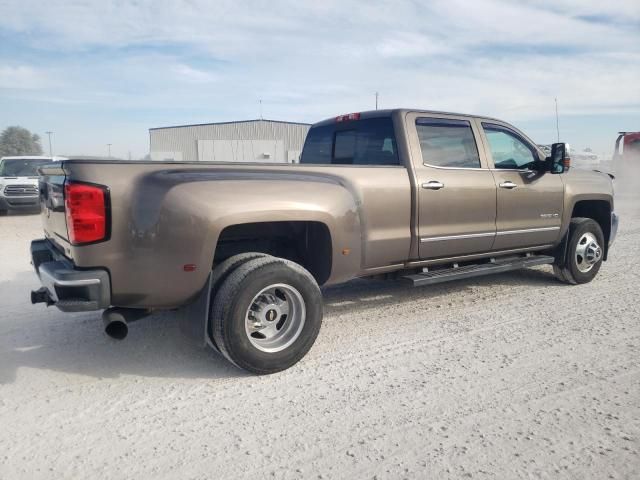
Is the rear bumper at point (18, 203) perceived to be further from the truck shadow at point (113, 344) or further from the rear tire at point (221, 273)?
the rear tire at point (221, 273)

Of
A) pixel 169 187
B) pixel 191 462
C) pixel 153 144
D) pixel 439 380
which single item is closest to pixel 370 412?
pixel 439 380

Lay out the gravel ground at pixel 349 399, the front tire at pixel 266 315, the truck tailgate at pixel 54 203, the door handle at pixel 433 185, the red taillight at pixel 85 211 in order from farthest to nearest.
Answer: the door handle at pixel 433 185, the front tire at pixel 266 315, the truck tailgate at pixel 54 203, the red taillight at pixel 85 211, the gravel ground at pixel 349 399

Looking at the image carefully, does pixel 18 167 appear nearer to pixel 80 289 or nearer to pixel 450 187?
pixel 80 289

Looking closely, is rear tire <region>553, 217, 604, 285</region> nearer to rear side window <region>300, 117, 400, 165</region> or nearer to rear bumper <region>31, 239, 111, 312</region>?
rear side window <region>300, 117, 400, 165</region>

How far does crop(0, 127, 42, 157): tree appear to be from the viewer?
59628mm

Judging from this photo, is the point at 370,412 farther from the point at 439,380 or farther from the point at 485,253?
the point at 485,253

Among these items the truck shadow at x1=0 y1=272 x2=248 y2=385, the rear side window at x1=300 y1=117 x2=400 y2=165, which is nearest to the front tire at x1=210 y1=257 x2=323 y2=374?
the truck shadow at x1=0 y1=272 x2=248 y2=385

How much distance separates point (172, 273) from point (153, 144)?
38.4 m

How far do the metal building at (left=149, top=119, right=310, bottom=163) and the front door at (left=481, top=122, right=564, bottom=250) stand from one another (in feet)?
105

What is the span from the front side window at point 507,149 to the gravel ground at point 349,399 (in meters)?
1.52

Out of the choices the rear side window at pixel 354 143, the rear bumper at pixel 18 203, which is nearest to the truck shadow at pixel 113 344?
the rear side window at pixel 354 143

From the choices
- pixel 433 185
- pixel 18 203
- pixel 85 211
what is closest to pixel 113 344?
pixel 85 211

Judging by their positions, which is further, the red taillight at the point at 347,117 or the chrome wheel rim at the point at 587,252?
the chrome wheel rim at the point at 587,252

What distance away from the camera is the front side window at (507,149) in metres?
4.98
